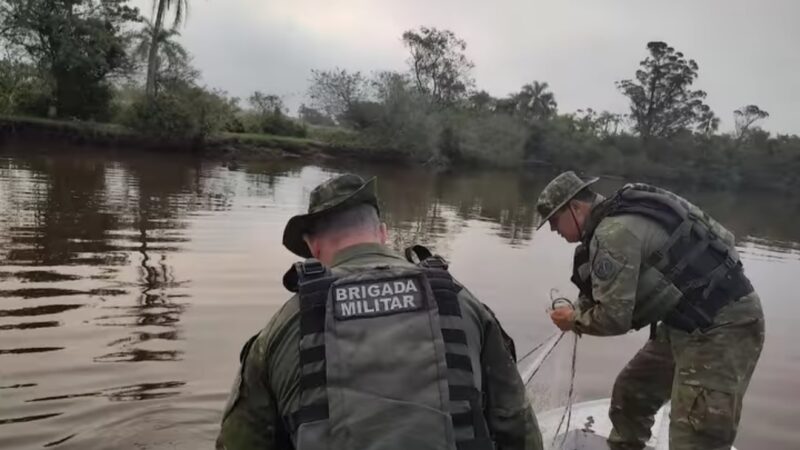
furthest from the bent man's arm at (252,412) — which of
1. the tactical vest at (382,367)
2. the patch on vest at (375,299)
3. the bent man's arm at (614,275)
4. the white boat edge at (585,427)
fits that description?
the white boat edge at (585,427)

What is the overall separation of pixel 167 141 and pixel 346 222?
128 ft

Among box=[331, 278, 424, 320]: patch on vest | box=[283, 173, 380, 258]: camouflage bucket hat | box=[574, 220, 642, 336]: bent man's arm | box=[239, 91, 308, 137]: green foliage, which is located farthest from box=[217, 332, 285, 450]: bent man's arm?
box=[239, 91, 308, 137]: green foliage

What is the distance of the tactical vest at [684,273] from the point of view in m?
3.97

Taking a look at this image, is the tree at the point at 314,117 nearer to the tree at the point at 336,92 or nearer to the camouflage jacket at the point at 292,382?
the tree at the point at 336,92

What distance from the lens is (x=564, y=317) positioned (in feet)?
14.8

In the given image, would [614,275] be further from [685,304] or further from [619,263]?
[685,304]

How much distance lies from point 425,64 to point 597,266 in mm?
62796

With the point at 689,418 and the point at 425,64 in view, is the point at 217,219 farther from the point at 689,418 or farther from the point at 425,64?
the point at 425,64

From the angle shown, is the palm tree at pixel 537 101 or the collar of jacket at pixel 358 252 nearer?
the collar of jacket at pixel 358 252

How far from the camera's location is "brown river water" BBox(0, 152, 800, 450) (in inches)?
234

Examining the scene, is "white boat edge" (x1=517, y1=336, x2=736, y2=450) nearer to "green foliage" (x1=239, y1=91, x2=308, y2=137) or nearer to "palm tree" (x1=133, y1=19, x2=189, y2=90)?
"palm tree" (x1=133, y1=19, x2=189, y2=90)

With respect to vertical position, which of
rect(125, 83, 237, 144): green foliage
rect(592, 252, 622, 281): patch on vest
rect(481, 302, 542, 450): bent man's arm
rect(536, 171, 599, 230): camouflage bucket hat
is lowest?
rect(481, 302, 542, 450): bent man's arm

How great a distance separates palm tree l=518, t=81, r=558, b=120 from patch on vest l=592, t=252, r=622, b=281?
7197cm

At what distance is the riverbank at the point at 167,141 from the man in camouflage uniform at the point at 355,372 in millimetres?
33287
